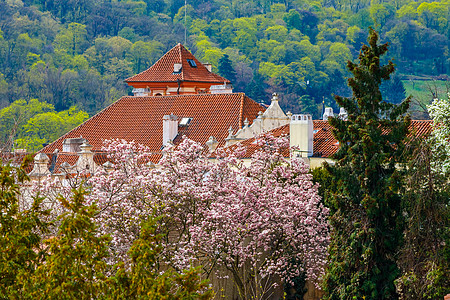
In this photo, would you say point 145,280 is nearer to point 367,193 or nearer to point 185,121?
point 367,193

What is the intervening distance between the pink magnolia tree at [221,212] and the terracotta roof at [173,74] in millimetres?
38733

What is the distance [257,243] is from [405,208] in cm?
475

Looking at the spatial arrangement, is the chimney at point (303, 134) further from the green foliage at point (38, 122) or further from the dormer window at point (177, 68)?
the green foliage at point (38, 122)

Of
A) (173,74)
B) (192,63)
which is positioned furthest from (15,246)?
(192,63)

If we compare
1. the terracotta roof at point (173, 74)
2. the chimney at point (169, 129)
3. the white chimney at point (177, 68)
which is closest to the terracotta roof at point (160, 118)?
the chimney at point (169, 129)

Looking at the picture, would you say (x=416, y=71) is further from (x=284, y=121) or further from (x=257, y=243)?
(x=257, y=243)

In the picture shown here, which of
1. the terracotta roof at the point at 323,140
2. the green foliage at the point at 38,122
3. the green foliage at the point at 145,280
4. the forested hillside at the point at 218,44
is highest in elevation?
the forested hillside at the point at 218,44

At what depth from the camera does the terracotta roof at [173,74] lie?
221 ft

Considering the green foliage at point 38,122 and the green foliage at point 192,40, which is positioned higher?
the green foliage at point 192,40

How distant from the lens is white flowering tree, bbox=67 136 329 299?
2503cm

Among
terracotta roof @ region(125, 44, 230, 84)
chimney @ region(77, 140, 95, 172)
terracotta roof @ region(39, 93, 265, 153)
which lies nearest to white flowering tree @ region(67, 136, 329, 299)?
chimney @ region(77, 140, 95, 172)

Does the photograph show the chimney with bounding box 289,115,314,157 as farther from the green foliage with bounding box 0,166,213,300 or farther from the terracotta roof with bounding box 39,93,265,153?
the green foliage with bounding box 0,166,213,300

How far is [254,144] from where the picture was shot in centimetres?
3934

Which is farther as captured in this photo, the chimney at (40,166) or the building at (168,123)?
the building at (168,123)
